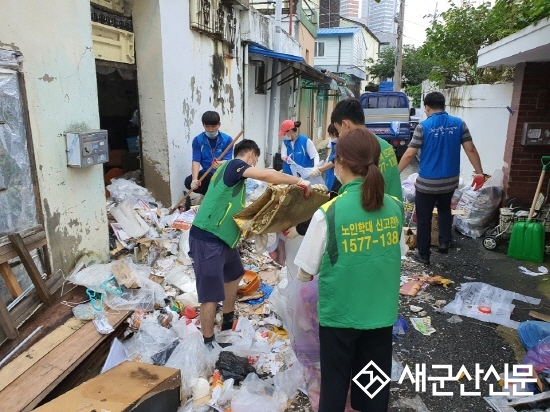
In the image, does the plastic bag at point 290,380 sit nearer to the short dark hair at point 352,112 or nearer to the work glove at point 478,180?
the short dark hair at point 352,112

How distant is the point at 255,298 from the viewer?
4.08m

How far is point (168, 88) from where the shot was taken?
5664mm

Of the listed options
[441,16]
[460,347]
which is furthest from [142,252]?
[441,16]

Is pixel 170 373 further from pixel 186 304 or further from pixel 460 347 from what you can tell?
pixel 460 347

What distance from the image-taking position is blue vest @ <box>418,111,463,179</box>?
468cm

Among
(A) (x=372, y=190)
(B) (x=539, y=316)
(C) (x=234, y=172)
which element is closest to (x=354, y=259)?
(A) (x=372, y=190)

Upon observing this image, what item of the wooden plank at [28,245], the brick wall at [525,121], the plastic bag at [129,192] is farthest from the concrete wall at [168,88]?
the brick wall at [525,121]

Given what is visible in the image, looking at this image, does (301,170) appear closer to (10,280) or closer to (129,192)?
(129,192)

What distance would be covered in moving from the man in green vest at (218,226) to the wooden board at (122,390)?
604 millimetres

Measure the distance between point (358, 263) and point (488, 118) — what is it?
6570mm

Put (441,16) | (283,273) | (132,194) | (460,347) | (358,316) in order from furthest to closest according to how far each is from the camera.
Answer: (441,16)
(132,194)
(283,273)
(460,347)
(358,316)

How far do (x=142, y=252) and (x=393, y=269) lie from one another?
328 centimetres

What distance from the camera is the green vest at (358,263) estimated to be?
1932 millimetres

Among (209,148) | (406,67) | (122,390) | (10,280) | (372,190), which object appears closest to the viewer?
(372,190)
